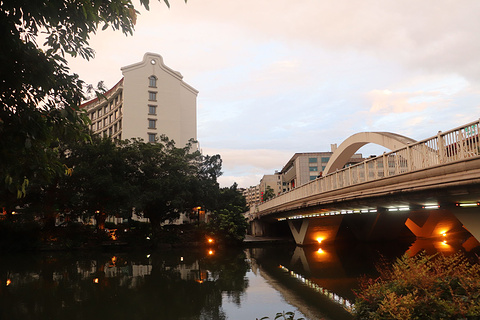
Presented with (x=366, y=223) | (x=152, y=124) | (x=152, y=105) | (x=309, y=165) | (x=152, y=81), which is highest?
(x=152, y=81)

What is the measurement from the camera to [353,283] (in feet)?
56.3

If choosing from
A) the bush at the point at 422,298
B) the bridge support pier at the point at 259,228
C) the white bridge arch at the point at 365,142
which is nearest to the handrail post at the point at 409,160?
the bush at the point at 422,298

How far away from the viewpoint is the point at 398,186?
14.9 m

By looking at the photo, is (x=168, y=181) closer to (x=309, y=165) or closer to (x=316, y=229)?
(x=316, y=229)

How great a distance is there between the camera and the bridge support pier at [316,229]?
34219mm

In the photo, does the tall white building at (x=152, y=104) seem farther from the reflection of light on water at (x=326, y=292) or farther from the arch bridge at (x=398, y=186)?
the reflection of light on water at (x=326, y=292)

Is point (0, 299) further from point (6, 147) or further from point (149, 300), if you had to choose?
point (6, 147)

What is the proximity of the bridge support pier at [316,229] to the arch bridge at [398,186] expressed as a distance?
0.31 feet

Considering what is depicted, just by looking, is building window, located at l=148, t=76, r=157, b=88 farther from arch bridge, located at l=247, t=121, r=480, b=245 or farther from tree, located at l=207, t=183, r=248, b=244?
arch bridge, located at l=247, t=121, r=480, b=245

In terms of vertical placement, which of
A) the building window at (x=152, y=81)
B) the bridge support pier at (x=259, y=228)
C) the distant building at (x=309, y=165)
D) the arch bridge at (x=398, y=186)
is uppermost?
the building window at (x=152, y=81)

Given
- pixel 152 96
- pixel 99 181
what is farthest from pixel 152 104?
pixel 99 181

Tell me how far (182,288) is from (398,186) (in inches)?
426

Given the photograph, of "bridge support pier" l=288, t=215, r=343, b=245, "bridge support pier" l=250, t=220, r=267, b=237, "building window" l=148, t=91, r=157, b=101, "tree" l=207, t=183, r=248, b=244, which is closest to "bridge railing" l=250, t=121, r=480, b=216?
"bridge support pier" l=288, t=215, r=343, b=245

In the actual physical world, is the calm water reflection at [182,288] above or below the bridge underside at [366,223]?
below
